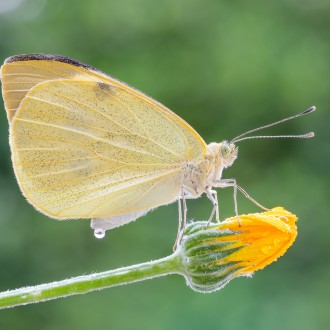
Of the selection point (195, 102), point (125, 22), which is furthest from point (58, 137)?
point (125, 22)

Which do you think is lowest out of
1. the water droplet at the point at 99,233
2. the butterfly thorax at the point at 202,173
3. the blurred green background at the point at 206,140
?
the blurred green background at the point at 206,140

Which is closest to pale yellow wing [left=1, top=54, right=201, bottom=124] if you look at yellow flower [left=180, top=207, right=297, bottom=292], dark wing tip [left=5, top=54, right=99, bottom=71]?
dark wing tip [left=5, top=54, right=99, bottom=71]

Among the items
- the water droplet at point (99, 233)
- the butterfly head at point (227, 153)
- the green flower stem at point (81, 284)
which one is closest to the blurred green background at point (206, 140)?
the butterfly head at point (227, 153)

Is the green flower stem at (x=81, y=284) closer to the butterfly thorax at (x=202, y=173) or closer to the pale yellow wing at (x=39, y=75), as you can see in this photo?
the butterfly thorax at (x=202, y=173)

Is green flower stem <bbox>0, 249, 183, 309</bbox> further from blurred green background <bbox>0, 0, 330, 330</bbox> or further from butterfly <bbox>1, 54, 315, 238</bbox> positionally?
blurred green background <bbox>0, 0, 330, 330</bbox>

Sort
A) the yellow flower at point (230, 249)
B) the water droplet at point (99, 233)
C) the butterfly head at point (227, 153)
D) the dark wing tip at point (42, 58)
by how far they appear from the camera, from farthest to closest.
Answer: the butterfly head at point (227, 153) → the dark wing tip at point (42, 58) → the water droplet at point (99, 233) → the yellow flower at point (230, 249)

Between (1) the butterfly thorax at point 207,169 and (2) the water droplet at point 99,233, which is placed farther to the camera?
(1) the butterfly thorax at point 207,169
